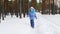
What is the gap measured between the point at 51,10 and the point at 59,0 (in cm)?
2236

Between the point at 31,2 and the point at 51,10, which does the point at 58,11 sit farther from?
the point at 31,2

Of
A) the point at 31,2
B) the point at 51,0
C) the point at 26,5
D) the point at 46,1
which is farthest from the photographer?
the point at 46,1

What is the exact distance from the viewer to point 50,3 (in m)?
77.2

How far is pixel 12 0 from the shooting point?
2712 inches

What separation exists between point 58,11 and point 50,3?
6.24m

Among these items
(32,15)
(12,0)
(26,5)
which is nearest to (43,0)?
(12,0)

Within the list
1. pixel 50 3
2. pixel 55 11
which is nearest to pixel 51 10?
pixel 55 11

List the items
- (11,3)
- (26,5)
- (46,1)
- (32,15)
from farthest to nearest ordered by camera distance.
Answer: (46,1) → (11,3) → (26,5) → (32,15)

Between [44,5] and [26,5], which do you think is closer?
[26,5]

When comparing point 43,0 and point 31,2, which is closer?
point 31,2

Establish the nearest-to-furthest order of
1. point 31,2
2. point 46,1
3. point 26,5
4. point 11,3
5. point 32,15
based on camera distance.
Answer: point 32,15 < point 26,5 < point 11,3 < point 31,2 < point 46,1

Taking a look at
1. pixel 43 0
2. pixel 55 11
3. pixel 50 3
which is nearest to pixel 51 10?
pixel 55 11

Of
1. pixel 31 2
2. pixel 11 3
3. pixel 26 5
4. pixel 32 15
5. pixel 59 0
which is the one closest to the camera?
pixel 32 15

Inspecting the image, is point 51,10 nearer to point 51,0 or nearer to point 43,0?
point 51,0
